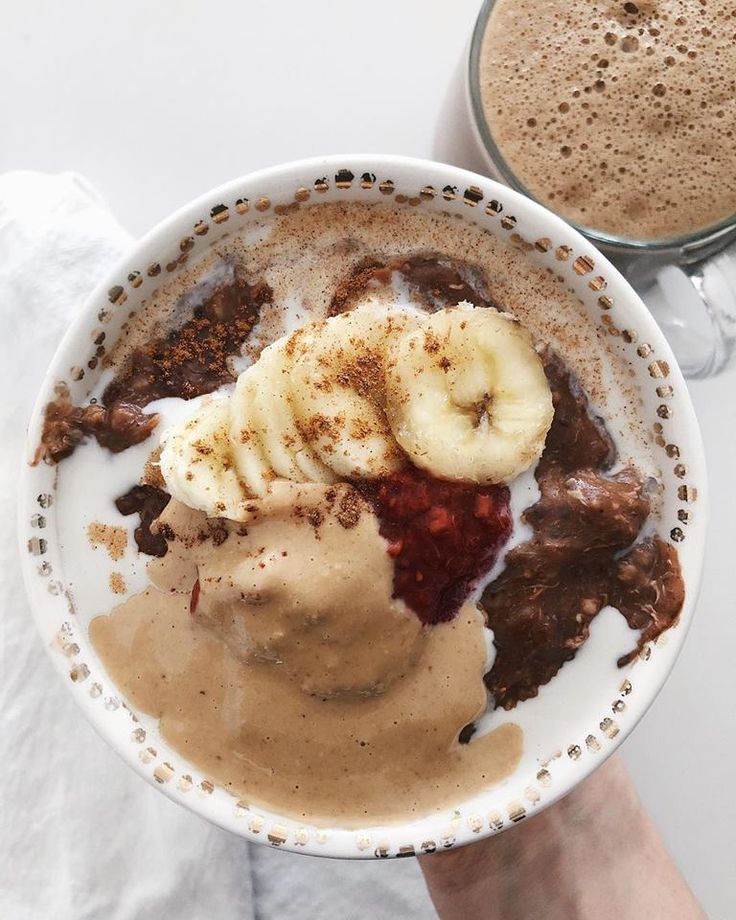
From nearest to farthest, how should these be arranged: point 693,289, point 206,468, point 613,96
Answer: point 206,468 → point 613,96 → point 693,289

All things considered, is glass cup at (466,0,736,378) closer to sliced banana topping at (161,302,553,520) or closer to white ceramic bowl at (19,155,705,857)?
white ceramic bowl at (19,155,705,857)

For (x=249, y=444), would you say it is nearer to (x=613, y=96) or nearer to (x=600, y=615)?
(x=600, y=615)

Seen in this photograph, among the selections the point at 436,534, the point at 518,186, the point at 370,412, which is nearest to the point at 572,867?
the point at 436,534

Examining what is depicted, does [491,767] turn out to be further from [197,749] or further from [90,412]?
[90,412]

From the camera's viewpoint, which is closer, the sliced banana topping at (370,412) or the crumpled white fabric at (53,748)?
the sliced banana topping at (370,412)

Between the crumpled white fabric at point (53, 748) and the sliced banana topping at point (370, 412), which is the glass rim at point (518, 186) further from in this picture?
the crumpled white fabric at point (53, 748)

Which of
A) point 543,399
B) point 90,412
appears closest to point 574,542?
point 543,399

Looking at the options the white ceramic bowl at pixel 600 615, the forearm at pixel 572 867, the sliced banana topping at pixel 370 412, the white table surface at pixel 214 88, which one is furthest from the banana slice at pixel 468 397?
the forearm at pixel 572 867
